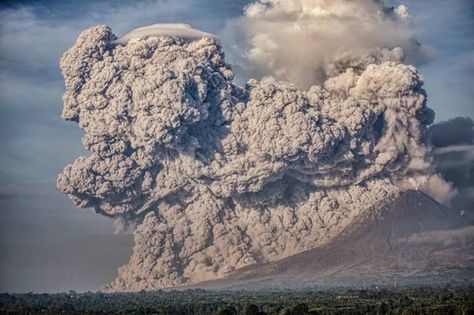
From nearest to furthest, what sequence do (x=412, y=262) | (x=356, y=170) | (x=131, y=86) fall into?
1. (x=131, y=86)
2. (x=356, y=170)
3. (x=412, y=262)

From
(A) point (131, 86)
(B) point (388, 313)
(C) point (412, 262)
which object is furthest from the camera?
(C) point (412, 262)

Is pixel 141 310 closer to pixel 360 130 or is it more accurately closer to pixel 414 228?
pixel 360 130

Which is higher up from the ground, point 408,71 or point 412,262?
point 408,71

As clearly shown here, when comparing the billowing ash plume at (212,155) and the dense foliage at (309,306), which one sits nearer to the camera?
the dense foliage at (309,306)

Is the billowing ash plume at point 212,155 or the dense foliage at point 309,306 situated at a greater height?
the billowing ash plume at point 212,155

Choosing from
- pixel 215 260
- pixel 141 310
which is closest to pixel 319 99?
pixel 215 260

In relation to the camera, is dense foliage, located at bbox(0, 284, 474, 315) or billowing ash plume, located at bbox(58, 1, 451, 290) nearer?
dense foliage, located at bbox(0, 284, 474, 315)

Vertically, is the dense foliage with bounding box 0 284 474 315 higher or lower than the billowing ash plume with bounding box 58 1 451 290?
lower

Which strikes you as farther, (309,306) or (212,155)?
(212,155)
